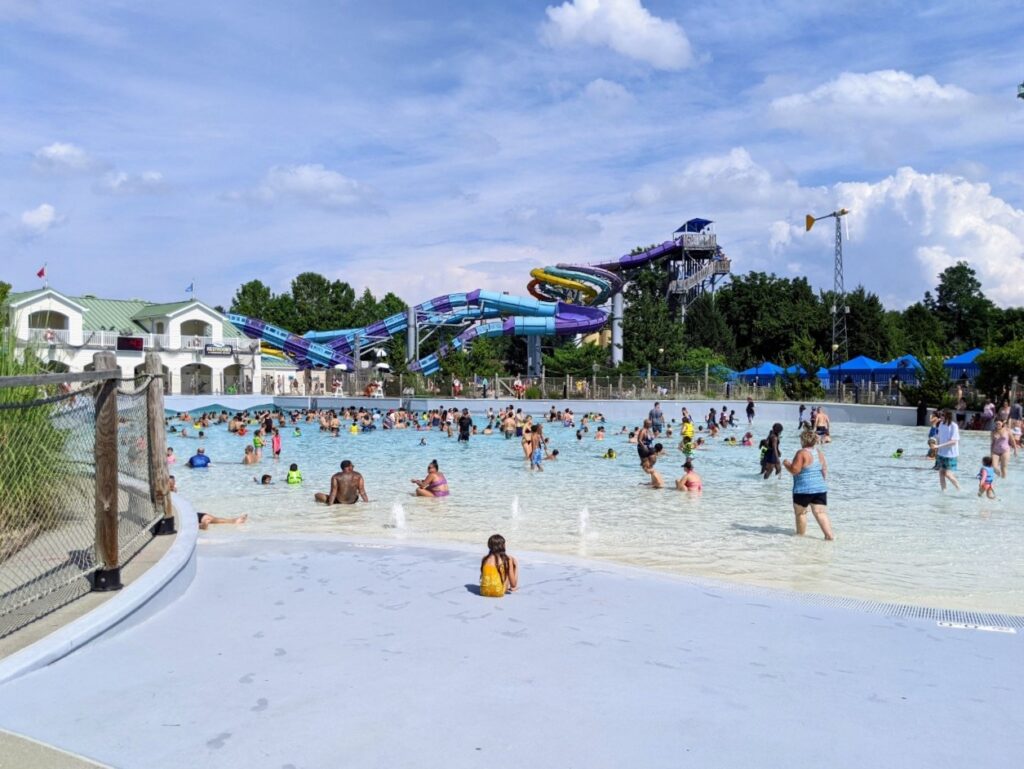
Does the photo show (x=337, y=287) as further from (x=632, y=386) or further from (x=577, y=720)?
(x=577, y=720)

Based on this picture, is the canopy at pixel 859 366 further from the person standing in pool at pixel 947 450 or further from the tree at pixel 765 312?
the person standing in pool at pixel 947 450

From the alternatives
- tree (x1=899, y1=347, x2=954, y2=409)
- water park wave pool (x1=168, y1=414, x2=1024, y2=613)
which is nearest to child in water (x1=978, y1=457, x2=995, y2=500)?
water park wave pool (x1=168, y1=414, x2=1024, y2=613)

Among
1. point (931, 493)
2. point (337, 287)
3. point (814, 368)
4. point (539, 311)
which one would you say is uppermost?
point (337, 287)

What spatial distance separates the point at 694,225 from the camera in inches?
2744

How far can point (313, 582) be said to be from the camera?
20.9 feet

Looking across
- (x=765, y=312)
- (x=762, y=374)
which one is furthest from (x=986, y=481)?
(x=765, y=312)

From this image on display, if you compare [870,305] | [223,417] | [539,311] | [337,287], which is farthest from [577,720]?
[337,287]

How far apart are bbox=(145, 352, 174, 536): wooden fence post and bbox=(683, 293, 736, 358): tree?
197 feet

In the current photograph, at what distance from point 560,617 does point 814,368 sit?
39950mm

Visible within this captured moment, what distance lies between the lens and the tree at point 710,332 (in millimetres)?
65938

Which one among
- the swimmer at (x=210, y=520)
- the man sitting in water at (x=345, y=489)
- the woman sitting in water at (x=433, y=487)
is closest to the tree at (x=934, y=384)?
the woman sitting in water at (x=433, y=487)

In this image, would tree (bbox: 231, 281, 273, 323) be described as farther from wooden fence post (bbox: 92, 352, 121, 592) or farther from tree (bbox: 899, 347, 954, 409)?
wooden fence post (bbox: 92, 352, 121, 592)

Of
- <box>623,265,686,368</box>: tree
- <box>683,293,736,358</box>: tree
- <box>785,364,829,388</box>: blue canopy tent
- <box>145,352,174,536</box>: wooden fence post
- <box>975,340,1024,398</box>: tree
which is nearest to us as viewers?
<box>145,352,174,536</box>: wooden fence post

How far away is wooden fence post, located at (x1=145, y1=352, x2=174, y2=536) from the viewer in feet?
23.8
